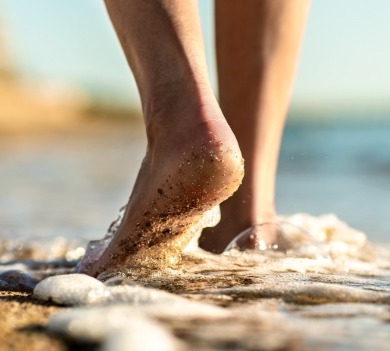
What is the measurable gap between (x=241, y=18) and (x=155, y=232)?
2.08 feet

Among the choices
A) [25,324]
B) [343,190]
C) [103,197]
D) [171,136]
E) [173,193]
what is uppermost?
[343,190]

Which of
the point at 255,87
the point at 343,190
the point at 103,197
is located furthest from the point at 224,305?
the point at 343,190

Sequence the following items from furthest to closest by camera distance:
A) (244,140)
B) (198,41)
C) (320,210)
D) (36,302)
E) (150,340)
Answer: (320,210) < (244,140) < (198,41) < (36,302) < (150,340)

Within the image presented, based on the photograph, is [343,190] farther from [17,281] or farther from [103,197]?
[17,281]

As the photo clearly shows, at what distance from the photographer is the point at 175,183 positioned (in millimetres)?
1150

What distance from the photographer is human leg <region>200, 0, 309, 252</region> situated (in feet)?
5.16

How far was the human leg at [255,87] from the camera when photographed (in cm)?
157

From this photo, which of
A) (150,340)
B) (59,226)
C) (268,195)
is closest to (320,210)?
(59,226)

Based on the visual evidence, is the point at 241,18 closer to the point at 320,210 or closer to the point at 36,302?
the point at 36,302

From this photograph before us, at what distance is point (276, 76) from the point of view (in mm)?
1623

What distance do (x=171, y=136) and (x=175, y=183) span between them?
0.09 m

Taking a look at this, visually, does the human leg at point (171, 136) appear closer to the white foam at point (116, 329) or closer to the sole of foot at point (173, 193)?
the sole of foot at point (173, 193)

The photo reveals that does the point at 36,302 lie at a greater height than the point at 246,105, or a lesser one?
lesser

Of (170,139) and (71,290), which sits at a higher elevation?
(170,139)
